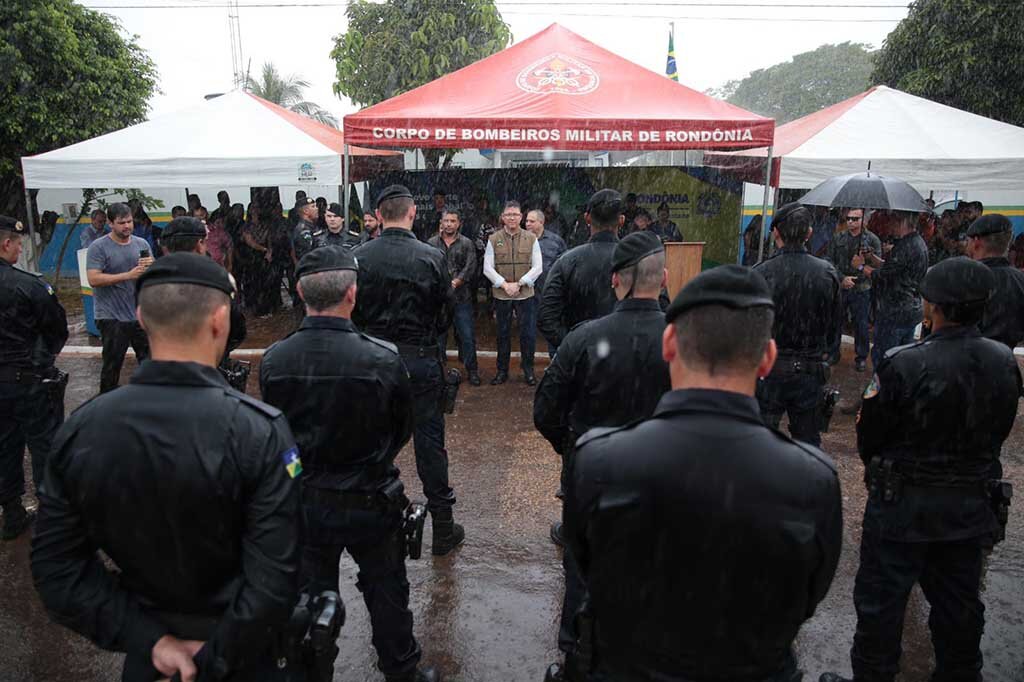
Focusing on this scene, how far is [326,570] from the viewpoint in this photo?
2.92 m

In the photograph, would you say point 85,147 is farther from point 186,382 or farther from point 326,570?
point 186,382

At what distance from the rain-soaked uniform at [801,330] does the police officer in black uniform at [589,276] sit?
1026 millimetres

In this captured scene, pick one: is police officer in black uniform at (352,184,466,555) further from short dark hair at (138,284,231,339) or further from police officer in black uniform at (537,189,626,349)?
short dark hair at (138,284,231,339)

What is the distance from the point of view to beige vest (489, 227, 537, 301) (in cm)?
764

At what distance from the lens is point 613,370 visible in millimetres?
2992

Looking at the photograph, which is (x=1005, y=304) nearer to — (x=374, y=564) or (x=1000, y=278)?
(x=1000, y=278)

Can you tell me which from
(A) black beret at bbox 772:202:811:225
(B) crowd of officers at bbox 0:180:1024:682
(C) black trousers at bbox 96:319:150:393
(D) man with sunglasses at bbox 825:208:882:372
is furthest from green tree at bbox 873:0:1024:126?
(C) black trousers at bbox 96:319:150:393

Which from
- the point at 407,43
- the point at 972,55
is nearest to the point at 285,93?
the point at 407,43

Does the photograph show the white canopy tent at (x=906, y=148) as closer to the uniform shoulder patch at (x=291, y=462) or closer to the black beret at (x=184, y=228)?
the black beret at (x=184, y=228)

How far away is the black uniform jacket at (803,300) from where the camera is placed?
443 centimetres

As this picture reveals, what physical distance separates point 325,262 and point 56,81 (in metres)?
14.7

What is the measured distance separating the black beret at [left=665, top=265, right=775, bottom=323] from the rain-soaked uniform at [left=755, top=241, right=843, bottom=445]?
2962 millimetres

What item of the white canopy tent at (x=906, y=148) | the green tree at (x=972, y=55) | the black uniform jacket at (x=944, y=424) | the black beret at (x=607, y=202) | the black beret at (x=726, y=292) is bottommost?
the black uniform jacket at (x=944, y=424)

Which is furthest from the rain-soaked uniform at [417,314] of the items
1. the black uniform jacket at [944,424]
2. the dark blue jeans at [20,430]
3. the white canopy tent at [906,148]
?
the white canopy tent at [906,148]
